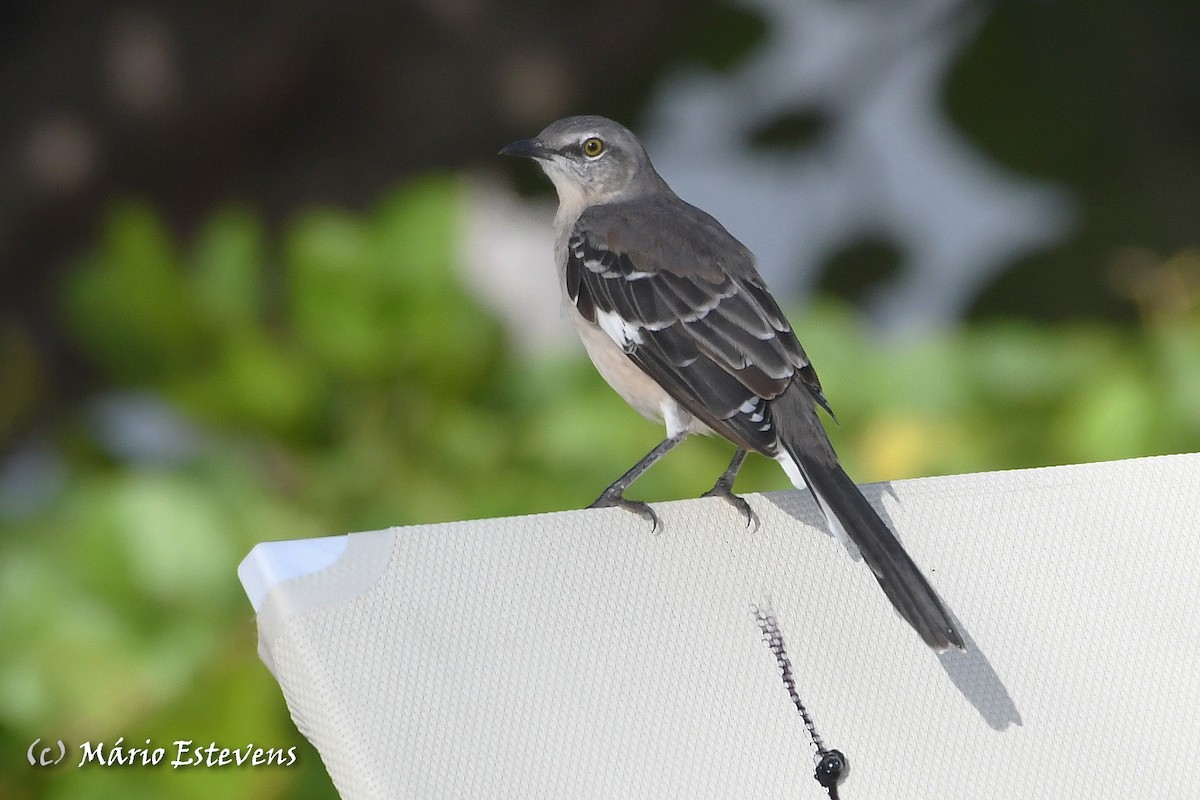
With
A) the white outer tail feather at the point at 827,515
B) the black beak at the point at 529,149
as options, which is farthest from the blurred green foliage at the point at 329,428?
the white outer tail feather at the point at 827,515

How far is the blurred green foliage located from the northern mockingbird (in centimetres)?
33

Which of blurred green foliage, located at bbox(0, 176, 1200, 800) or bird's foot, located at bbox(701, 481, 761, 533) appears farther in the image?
blurred green foliage, located at bbox(0, 176, 1200, 800)

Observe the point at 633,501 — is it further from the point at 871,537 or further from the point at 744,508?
the point at 871,537

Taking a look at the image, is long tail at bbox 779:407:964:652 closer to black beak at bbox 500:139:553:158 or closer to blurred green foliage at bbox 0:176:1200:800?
blurred green foliage at bbox 0:176:1200:800

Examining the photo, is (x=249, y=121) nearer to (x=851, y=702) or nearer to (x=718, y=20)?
(x=718, y=20)

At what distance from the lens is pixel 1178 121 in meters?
3.86

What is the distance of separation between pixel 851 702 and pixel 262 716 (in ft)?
2.49

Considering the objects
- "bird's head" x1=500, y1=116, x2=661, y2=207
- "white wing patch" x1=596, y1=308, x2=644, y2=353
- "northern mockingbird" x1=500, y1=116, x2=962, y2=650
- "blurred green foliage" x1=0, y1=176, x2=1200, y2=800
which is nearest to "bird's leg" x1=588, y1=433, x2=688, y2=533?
"northern mockingbird" x1=500, y1=116, x2=962, y2=650

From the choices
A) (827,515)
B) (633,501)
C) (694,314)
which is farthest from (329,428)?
(827,515)

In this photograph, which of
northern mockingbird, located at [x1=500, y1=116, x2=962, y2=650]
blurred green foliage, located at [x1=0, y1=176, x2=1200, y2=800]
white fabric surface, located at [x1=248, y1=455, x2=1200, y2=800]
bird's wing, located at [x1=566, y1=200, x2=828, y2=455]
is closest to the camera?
white fabric surface, located at [x1=248, y1=455, x2=1200, y2=800]

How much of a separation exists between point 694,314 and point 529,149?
0.51 metres

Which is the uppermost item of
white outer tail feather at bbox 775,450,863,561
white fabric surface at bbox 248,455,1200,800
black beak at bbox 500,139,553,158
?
black beak at bbox 500,139,553,158

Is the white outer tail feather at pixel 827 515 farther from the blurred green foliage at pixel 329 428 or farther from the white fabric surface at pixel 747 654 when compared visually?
the blurred green foliage at pixel 329 428

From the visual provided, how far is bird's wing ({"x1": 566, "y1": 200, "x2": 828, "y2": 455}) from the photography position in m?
1.73
